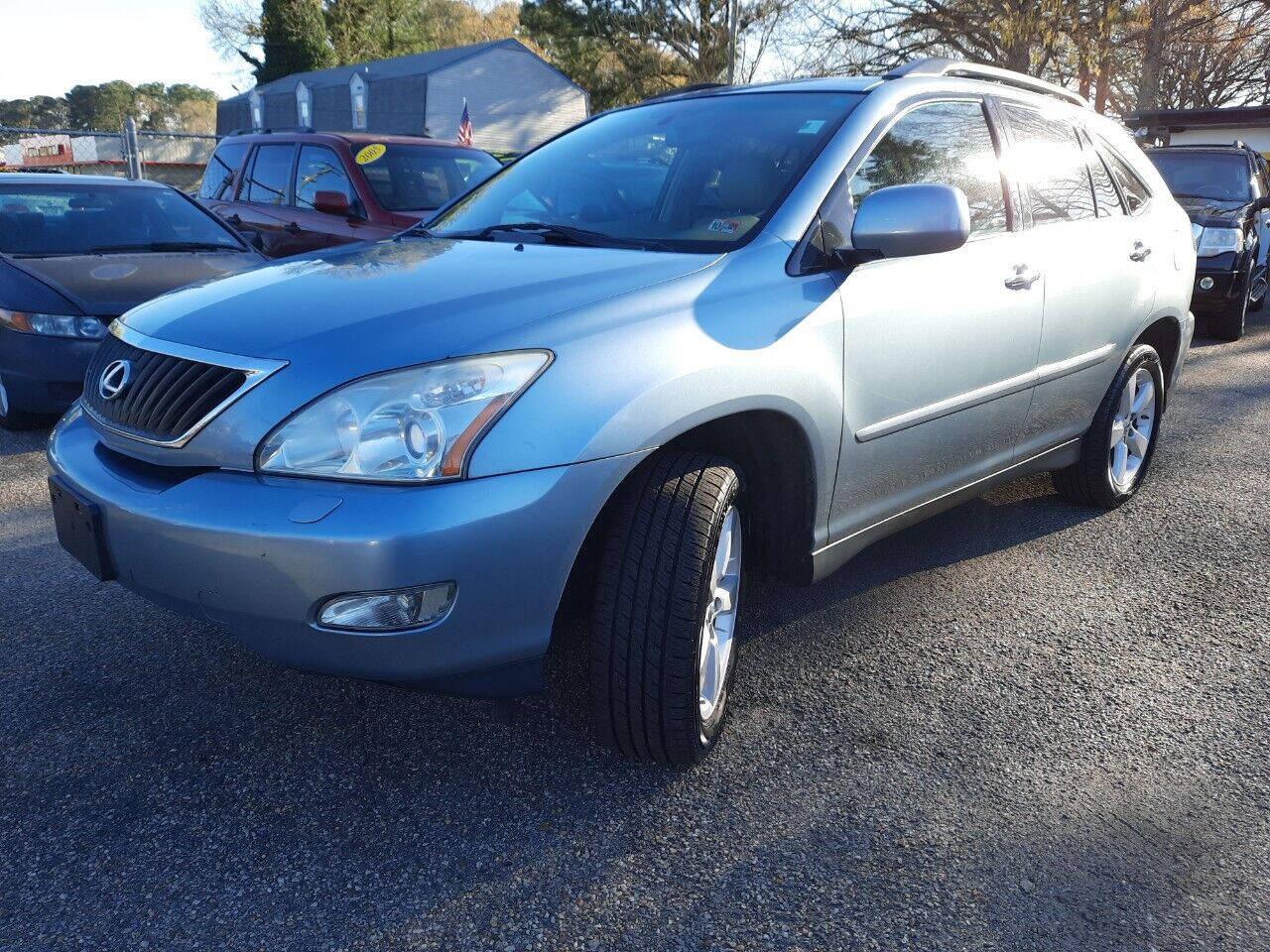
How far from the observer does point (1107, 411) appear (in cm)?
407

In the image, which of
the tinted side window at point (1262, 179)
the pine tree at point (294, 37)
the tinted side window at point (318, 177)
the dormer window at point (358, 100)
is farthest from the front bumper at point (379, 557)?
the pine tree at point (294, 37)

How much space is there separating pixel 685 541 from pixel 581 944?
2.64 feet

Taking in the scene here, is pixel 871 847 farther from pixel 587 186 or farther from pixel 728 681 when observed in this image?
pixel 587 186

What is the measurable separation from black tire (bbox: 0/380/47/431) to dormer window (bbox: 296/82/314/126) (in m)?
34.6

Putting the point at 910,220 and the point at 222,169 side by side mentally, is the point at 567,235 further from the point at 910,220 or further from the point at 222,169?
the point at 222,169

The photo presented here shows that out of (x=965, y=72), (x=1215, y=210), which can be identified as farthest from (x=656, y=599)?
(x=1215, y=210)

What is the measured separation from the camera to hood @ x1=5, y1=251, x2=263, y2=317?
5227mm

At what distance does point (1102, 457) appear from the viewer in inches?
163

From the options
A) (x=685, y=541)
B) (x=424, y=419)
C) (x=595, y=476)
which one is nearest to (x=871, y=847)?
(x=685, y=541)

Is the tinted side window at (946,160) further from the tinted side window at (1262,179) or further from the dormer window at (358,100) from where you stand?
the dormer window at (358,100)

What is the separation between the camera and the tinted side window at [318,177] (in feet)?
24.9

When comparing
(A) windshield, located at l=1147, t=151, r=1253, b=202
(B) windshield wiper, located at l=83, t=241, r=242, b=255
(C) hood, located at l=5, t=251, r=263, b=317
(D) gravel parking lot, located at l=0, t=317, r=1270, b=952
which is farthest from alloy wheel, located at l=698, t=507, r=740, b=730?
(A) windshield, located at l=1147, t=151, r=1253, b=202

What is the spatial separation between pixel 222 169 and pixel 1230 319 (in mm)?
8841

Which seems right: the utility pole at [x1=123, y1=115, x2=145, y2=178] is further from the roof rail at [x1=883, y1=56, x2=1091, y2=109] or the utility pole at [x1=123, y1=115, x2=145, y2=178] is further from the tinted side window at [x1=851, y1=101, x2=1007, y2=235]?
the tinted side window at [x1=851, y1=101, x2=1007, y2=235]
